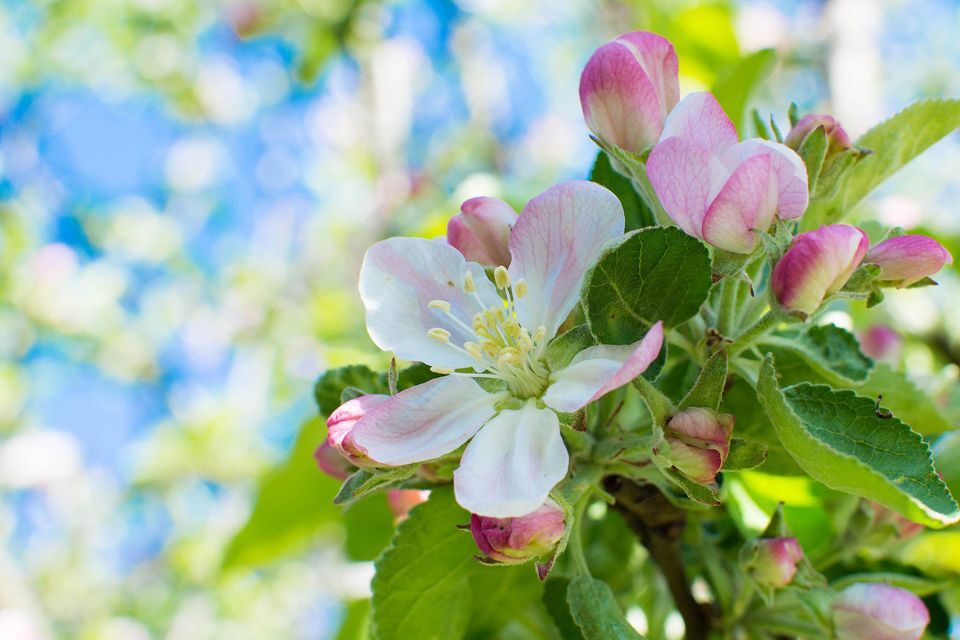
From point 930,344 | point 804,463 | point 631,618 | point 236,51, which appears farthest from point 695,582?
point 236,51

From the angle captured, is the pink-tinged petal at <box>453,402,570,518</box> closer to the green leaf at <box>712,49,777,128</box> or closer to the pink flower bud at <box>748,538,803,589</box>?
the pink flower bud at <box>748,538,803,589</box>

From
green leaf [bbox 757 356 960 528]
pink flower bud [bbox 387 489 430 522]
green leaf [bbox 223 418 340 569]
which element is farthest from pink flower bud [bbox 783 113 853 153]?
green leaf [bbox 223 418 340 569]

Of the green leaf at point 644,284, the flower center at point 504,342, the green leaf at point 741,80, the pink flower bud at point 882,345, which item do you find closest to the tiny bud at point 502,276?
the flower center at point 504,342

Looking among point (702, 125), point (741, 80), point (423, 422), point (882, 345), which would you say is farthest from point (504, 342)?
point (882, 345)

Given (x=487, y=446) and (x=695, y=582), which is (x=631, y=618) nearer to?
(x=695, y=582)

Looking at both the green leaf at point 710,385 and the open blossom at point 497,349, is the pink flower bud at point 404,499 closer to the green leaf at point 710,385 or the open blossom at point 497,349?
the open blossom at point 497,349

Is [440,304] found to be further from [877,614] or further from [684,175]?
[877,614]

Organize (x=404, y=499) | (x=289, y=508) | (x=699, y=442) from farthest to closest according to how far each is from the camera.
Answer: (x=289, y=508) → (x=404, y=499) → (x=699, y=442)
